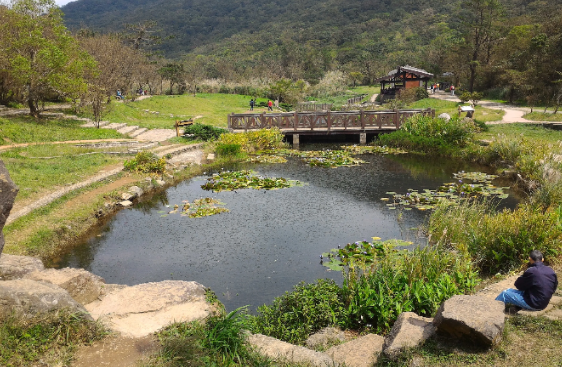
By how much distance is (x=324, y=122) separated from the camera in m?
24.8

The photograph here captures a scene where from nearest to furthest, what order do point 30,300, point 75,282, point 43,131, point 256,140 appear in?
point 30,300, point 75,282, point 43,131, point 256,140

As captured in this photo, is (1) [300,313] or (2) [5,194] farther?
(1) [300,313]

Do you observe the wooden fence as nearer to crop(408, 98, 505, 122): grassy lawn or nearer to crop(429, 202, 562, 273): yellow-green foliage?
crop(408, 98, 505, 122): grassy lawn

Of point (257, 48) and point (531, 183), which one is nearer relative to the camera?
point (531, 183)

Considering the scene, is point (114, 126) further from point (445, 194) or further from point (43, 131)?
point (445, 194)

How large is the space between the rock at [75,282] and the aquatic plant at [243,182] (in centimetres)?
852

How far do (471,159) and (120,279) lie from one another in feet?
49.3

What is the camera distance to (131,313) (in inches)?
232

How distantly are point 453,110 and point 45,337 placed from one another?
28.8m

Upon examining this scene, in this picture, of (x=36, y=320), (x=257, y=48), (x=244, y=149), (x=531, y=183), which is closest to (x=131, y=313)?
(x=36, y=320)

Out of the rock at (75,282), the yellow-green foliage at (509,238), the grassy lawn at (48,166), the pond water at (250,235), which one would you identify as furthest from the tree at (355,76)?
the rock at (75,282)

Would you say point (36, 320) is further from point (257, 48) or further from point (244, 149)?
point (257, 48)

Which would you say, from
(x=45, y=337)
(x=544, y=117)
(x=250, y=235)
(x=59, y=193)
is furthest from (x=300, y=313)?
(x=544, y=117)

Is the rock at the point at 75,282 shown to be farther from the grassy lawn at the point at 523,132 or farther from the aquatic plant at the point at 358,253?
the grassy lawn at the point at 523,132
